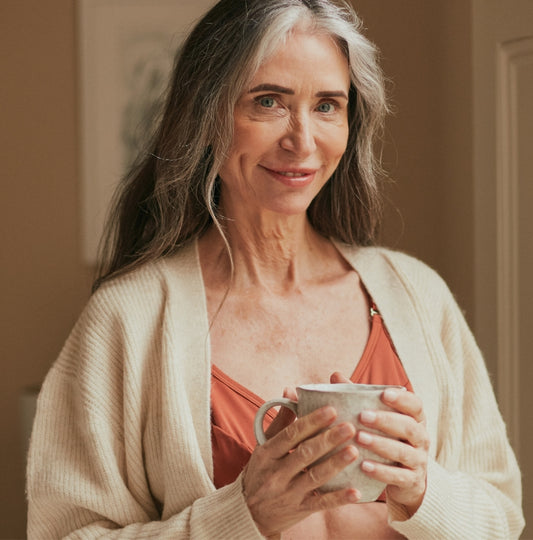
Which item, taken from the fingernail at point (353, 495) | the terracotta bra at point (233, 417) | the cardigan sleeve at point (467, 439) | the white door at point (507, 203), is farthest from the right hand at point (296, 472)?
the white door at point (507, 203)

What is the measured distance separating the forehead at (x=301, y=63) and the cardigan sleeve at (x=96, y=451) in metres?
0.45

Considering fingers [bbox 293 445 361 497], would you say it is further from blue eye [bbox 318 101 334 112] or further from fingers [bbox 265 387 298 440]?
blue eye [bbox 318 101 334 112]

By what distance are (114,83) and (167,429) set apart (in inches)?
75.5

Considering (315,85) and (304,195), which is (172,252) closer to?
(304,195)

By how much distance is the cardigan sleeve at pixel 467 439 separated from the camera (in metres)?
1.37

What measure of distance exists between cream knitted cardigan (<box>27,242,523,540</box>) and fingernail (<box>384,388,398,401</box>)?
26cm

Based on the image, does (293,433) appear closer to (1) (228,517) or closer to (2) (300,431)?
(2) (300,431)

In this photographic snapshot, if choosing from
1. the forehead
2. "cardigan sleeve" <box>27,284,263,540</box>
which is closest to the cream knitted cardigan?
"cardigan sleeve" <box>27,284,263,540</box>

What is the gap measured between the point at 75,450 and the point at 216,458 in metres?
0.23

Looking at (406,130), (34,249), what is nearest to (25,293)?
(34,249)

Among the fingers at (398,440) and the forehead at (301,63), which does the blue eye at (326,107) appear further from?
the fingers at (398,440)

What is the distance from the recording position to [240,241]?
1549 mm

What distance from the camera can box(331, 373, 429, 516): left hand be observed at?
40.3 inches

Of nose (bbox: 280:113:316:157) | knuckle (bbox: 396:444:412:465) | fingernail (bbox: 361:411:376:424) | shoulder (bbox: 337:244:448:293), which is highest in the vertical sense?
nose (bbox: 280:113:316:157)
